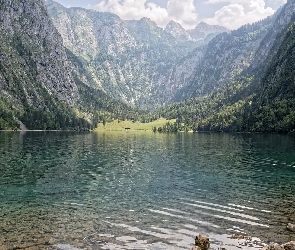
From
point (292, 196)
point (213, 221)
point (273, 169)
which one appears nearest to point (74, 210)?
point (213, 221)

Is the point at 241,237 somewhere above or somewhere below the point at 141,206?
above

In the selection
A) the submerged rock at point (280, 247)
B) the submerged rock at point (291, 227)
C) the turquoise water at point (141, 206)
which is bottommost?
the turquoise water at point (141, 206)

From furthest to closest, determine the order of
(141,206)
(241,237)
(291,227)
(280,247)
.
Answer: (141,206) → (291,227) → (241,237) → (280,247)

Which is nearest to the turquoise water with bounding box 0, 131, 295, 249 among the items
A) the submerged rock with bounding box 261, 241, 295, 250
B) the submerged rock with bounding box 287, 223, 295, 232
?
the submerged rock with bounding box 287, 223, 295, 232

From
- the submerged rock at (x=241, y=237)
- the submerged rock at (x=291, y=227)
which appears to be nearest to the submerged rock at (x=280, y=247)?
the submerged rock at (x=241, y=237)

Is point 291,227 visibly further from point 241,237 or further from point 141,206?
point 141,206

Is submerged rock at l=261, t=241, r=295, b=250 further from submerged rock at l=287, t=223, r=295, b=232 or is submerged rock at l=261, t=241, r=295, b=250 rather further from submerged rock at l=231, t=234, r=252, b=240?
submerged rock at l=287, t=223, r=295, b=232

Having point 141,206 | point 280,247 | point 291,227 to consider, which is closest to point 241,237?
point 291,227

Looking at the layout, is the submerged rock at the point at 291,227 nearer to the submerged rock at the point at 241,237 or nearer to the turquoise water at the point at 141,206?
the turquoise water at the point at 141,206

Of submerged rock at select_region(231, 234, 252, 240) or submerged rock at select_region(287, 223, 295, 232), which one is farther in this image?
→ submerged rock at select_region(287, 223, 295, 232)

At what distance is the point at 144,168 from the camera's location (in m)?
85.6

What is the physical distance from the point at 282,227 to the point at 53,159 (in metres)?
77.3

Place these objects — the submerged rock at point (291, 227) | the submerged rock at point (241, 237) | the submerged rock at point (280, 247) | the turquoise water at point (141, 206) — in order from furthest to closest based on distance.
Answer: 1. the submerged rock at point (291, 227)
2. the turquoise water at point (141, 206)
3. the submerged rock at point (241, 237)
4. the submerged rock at point (280, 247)

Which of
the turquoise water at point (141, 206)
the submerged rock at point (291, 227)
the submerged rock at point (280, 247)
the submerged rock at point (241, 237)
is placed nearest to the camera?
the submerged rock at point (280, 247)
